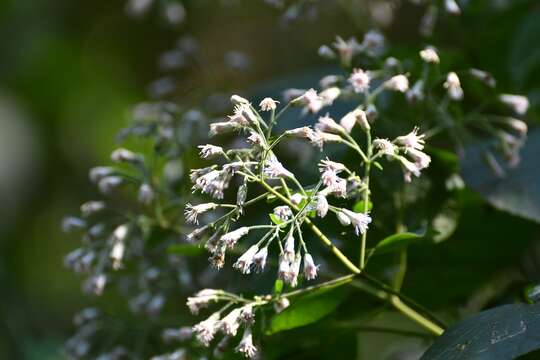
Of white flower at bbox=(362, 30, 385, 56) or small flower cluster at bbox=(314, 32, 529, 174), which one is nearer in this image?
small flower cluster at bbox=(314, 32, 529, 174)

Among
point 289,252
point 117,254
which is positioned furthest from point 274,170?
point 117,254

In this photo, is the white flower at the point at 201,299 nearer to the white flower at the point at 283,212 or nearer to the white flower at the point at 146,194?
the white flower at the point at 283,212

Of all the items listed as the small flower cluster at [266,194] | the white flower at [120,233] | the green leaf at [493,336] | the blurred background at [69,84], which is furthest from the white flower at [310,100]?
the blurred background at [69,84]

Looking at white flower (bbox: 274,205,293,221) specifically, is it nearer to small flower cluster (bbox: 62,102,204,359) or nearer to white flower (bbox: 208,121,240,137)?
white flower (bbox: 208,121,240,137)

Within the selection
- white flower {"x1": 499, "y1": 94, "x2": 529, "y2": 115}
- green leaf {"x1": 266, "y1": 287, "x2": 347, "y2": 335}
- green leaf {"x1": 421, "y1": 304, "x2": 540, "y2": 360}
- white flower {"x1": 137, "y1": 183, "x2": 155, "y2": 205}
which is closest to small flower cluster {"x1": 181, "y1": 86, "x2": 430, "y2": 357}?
green leaf {"x1": 266, "y1": 287, "x2": 347, "y2": 335}

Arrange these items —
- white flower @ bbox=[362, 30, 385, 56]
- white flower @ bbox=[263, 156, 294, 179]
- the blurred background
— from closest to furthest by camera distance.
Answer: white flower @ bbox=[263, 156, 294, 179], white flower @ bbox=[362, 30, 385, 56], the blurred background

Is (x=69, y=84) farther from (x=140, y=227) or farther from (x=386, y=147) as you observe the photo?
(x=386, y=147)
